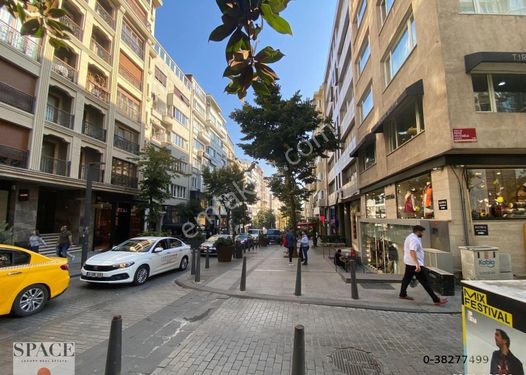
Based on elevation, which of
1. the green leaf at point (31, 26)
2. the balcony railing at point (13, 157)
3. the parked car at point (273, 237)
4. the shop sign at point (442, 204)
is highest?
the balcony railing at point (13, 157)

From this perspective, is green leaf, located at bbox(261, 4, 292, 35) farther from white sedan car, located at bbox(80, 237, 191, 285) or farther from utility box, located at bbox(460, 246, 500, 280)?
white sedan car, located at bbox(80, 237, 191, 285)

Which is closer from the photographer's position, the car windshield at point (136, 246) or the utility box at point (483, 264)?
the utility box at point (483, 264)

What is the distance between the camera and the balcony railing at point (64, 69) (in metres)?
17.6

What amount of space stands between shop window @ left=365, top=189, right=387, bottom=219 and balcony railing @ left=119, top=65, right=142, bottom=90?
21608 millimetres

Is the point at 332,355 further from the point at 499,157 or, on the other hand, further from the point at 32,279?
the point at 499,157

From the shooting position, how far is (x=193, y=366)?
4.05 metres

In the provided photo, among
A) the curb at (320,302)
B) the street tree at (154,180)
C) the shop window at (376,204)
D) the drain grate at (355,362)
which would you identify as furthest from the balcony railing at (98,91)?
the drain grate at (355,362)

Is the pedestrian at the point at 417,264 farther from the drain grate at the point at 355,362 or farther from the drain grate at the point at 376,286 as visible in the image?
the drain grate at the point at 355,362

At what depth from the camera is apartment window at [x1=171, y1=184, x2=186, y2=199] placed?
3562 cm

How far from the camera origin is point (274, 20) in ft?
6.59

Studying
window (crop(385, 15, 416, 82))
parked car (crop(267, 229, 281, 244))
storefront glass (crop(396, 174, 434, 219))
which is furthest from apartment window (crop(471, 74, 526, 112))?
parked car (crop(267, 229, 281, 244))

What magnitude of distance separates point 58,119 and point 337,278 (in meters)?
18.7

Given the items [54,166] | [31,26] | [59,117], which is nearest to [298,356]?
[31,26]

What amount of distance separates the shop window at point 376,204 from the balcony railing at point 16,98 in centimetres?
1977
